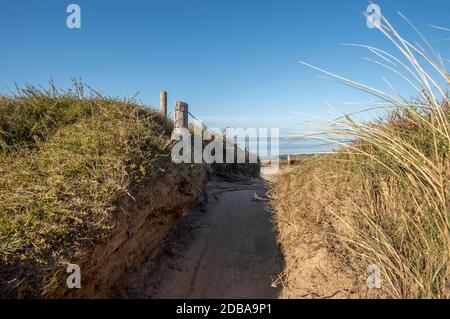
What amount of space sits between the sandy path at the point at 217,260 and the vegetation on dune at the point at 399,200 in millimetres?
1315

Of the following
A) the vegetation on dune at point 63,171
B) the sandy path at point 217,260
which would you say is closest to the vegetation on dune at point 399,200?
the sandy path at point 217,260

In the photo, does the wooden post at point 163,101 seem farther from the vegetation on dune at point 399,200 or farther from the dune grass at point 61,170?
the vegetation on dune at point 399,200

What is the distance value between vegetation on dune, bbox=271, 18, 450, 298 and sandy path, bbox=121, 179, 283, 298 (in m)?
1.32

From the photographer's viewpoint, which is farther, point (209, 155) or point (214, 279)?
point (209, 155)

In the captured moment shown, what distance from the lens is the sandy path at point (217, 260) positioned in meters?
5.69

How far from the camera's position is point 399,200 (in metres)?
4.07

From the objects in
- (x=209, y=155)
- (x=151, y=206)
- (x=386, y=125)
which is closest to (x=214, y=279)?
(x=151, y=206)

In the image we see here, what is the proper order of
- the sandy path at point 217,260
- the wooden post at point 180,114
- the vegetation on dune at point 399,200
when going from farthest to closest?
the wooden post at point 180,114, the sandy path at point 217,260, the vegetation on dune at point 399,200

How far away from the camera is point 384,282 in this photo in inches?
141

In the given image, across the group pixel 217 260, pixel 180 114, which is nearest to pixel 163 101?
pixel 180 114

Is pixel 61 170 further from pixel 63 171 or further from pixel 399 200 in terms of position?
pixel 399 200
